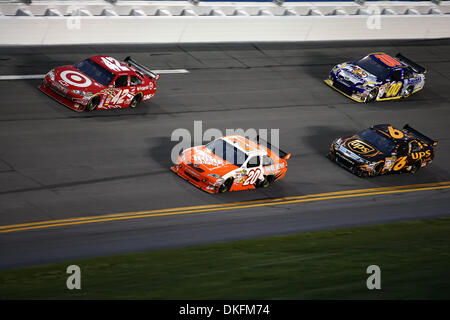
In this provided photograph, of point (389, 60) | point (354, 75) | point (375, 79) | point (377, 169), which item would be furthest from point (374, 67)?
→ point (377, 169)

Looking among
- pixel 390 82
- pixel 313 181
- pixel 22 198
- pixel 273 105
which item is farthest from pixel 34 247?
pixel 390 82

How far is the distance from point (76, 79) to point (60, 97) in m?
0.85

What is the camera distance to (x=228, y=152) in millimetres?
22031

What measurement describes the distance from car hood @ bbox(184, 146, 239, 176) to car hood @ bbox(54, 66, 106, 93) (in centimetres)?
481

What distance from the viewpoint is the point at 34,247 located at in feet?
57.3

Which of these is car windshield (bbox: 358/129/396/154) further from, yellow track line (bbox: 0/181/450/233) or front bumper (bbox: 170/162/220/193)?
front bumper (bbox: 170/162/220/193)

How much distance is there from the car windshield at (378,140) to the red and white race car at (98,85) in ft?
23.8

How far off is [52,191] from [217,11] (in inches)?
670

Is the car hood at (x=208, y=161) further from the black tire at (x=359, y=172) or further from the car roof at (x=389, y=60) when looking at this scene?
the car roof at (x=389, y=60)

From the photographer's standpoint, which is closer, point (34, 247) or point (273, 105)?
point (34, 247)

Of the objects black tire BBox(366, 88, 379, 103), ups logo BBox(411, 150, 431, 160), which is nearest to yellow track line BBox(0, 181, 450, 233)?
ups logo BBox(411, 150, 431, 160)

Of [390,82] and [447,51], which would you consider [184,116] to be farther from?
[447,51]
